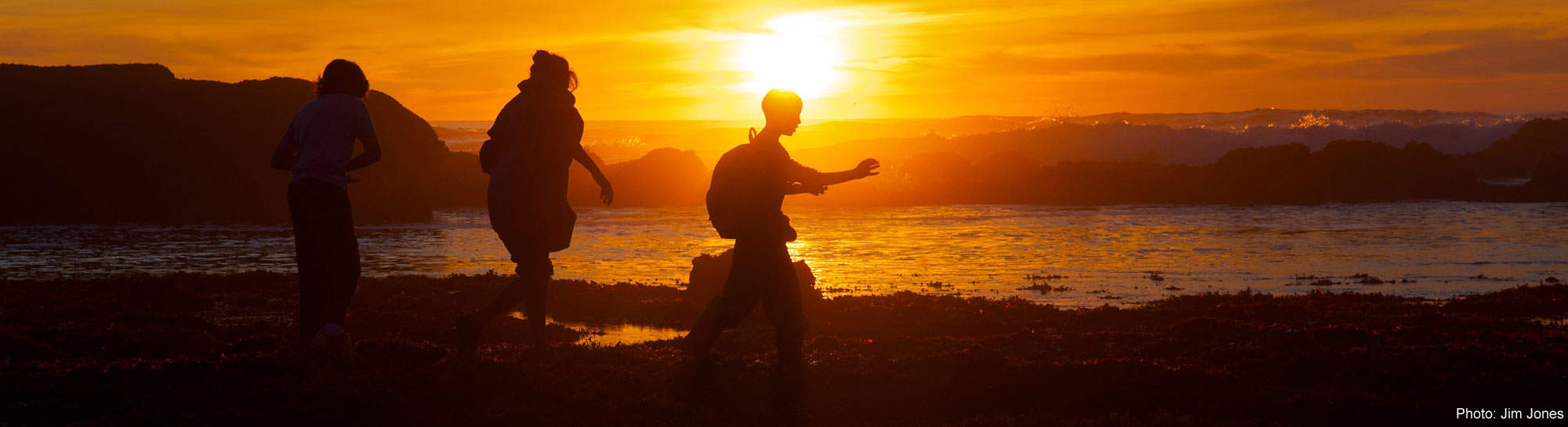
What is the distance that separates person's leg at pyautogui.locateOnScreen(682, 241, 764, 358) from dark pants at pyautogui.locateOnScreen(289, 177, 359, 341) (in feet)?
7.05

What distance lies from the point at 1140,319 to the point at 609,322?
6.07 m

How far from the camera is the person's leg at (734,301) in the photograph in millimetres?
6844

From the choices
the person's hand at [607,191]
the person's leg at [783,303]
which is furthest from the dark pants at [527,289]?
the person's leg at [783,303]

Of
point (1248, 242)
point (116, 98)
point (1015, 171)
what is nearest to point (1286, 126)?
point (1015, 171)

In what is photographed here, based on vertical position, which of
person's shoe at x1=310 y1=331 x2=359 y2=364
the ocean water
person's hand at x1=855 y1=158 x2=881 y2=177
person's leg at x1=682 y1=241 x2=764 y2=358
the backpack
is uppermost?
person's hand at x1=855 y1=158 x2=881 y2=177

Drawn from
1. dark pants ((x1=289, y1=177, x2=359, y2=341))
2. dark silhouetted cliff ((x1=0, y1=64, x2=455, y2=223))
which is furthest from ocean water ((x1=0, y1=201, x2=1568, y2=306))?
dark pants ((x1=289, y1=177, x2=359, y2=341))

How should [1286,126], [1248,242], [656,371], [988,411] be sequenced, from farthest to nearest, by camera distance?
[1286,126] → [1248,242] → [656,371] → [988,411]

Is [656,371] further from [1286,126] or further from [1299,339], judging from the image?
[1286,126]

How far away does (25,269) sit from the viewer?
19672mm

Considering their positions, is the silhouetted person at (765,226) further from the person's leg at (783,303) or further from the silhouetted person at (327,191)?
the silhouetted person at (327,191)

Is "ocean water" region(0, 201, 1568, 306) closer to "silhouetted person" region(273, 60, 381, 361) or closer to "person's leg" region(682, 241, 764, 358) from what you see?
"person's leg" region(682, 241, 764, 358)

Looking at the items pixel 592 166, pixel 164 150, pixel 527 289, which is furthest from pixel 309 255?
pixel 164 150

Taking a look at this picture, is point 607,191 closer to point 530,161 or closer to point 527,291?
point 530,161

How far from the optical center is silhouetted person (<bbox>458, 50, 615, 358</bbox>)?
6.69 m
